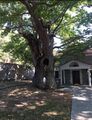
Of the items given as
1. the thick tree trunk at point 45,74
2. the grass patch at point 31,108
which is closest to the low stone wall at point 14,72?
the thick tree trunk at point 45,74

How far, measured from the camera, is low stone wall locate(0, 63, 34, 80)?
3086 centimetres

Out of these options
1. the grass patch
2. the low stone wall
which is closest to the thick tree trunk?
the grass patch

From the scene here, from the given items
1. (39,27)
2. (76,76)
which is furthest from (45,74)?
(76,76)

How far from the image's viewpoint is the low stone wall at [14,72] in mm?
30856

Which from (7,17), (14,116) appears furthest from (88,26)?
(14,116)

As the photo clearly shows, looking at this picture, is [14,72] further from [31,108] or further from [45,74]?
[31,108]

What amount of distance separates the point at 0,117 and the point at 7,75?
20.4 m

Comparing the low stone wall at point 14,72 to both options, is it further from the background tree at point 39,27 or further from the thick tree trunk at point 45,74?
the thick tree trunk at point 45,74

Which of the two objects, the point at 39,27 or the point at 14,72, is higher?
the point at 39,27

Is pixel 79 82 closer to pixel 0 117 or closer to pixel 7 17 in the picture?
pixel 7 17

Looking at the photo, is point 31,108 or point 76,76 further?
point 76,76

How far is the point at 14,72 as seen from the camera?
3309cm

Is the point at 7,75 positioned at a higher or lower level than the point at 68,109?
higher

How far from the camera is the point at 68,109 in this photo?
43.7 ft
